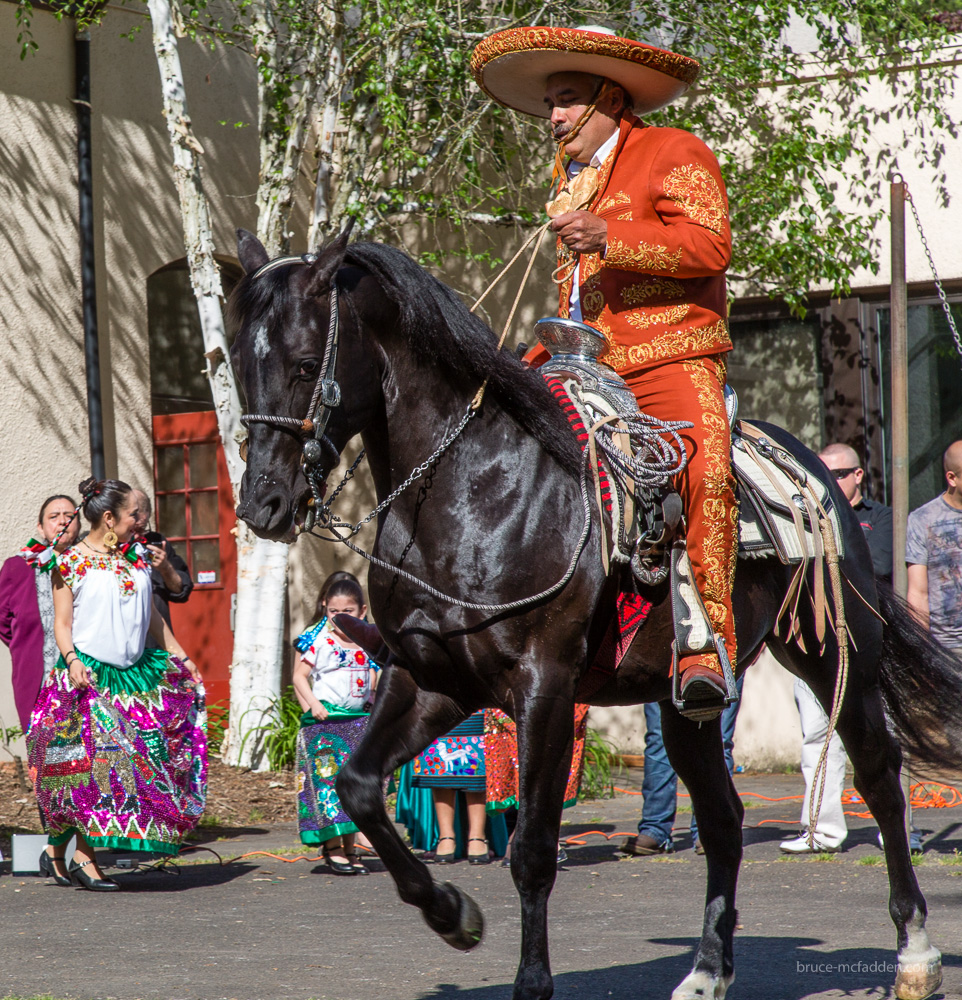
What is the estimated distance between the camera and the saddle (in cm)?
420

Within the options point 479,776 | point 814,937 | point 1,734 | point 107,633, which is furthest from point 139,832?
point 814,937

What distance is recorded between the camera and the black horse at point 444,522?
3.89m

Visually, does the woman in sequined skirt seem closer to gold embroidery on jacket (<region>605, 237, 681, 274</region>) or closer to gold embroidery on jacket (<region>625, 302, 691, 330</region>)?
gold embroidery on jacket (<region>625, 302, 691, 330</region>)

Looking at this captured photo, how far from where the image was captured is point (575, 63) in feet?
14.6

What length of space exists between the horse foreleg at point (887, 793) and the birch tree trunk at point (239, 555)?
567 cm

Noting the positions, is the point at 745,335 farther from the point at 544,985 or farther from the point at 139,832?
the point at 544,985

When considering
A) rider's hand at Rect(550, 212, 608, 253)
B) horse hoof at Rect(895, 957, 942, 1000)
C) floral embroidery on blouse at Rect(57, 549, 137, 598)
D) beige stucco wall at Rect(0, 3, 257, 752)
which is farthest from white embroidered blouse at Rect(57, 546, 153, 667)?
horse hoof at Rect(895, 957, 942, 1000)

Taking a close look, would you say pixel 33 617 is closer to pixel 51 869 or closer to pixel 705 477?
pixel 51 869

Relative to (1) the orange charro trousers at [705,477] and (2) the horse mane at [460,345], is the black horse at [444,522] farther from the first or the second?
(1) the orange charro trousers at [705,477]

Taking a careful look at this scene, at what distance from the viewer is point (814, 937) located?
18.1 feet

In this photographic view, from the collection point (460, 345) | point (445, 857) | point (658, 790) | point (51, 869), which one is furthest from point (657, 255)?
point (51, 869)

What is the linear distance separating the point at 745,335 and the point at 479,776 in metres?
5.20

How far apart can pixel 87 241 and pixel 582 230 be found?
714 centimetres

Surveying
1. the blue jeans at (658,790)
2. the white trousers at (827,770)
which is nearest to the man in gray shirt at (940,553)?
the white trousers at (827,770)
